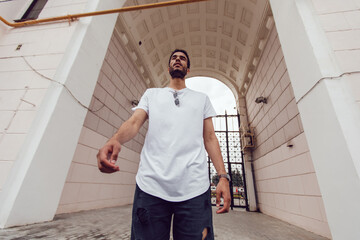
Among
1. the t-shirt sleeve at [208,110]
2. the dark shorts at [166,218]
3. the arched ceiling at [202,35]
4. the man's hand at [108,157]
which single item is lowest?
the dark shorts at [166,218]

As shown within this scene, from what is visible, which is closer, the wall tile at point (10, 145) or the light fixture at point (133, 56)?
the wall tile at point (10, 145)

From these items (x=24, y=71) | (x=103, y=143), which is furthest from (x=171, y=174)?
(x=103, y=143)

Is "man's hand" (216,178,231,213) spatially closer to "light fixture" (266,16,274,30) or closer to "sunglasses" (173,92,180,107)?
"sunglasses" (173,92,180,107)

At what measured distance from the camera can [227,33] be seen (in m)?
5.99

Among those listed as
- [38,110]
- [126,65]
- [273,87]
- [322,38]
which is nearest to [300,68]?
[322,38]

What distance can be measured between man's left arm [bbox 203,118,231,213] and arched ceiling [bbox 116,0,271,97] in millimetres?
4405

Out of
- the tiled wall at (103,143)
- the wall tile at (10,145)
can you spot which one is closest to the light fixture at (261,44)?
the tiled wall at (103,143)

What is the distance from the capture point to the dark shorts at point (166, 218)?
794 mm

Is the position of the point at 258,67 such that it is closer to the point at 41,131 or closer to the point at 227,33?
the point at 227,33

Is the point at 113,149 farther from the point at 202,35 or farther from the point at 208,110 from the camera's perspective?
the point at 202,35

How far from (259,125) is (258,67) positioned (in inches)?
73.0

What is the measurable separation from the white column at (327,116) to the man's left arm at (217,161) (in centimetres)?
109

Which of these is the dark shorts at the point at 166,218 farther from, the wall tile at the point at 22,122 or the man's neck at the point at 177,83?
the wall tile at the point at 22,122

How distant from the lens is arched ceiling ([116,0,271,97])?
4707 mm
